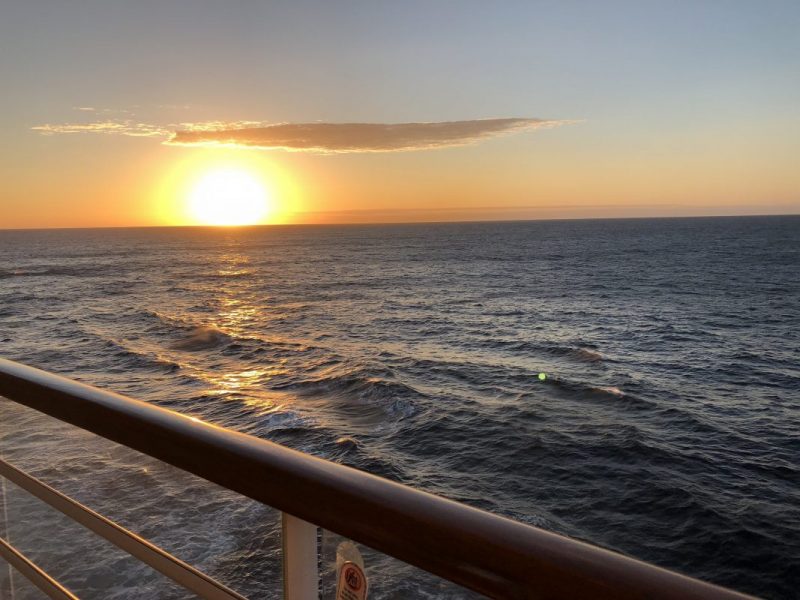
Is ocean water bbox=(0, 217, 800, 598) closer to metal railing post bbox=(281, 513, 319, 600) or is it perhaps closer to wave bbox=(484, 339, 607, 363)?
metal railing post bbox=(281, 513, 319, 600)

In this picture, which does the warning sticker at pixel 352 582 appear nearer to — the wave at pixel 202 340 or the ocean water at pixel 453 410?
the ocean water at pixel 453 410

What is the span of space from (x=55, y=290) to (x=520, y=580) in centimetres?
5602

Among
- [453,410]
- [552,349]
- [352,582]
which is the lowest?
[552,349]

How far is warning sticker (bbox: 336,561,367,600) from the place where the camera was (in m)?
0.76

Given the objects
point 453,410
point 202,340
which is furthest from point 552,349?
point 202,340

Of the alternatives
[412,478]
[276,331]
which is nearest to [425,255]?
[276,331]

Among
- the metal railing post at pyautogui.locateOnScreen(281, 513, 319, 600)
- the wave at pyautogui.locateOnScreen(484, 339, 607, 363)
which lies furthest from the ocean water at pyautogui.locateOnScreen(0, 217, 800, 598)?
the wave at pyautogui.locateOnScreen(484, 339, 607, 363)

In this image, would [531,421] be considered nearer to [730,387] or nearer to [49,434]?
[730,387]

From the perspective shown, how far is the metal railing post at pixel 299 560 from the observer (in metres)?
0.80

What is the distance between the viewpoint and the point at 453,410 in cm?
1883

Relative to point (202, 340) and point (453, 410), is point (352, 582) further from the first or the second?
point (202, 340)

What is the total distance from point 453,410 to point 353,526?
60.5 ft

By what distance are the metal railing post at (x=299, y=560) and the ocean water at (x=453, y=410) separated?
0.07 ft

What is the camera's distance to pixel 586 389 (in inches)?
841
